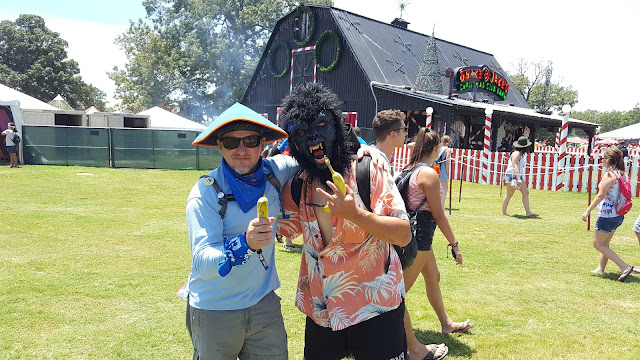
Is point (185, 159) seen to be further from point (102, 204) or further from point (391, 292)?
point (391, 292)

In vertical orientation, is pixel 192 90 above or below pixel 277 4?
below

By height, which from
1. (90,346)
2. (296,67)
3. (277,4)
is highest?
(277,4)

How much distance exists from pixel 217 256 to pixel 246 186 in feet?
1.30

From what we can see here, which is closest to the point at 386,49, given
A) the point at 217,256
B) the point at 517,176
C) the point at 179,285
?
the point at 517,176

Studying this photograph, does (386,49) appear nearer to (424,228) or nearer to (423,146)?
(423,146)

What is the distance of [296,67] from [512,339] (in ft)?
73.2

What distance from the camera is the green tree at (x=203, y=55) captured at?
4144cm

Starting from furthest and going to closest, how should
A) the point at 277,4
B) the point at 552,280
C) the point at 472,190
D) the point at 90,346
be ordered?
the point at 277,4, the point at 472,190, the point at 552,280, the point at 90,346

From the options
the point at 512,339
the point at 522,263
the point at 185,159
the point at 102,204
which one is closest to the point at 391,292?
the point at 512,339

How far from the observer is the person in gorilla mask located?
2238 mm

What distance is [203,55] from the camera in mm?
41469

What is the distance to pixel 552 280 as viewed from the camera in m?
5.81

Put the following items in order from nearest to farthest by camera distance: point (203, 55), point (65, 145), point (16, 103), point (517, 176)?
1. point (517, 176)
2. point (16, 103)
3. point (65, 145)
4. point (203, 55)

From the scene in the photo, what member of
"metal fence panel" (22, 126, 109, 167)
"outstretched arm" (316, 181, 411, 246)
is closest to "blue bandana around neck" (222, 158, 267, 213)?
"outstretched arm" (316, 181, 411, 246)
